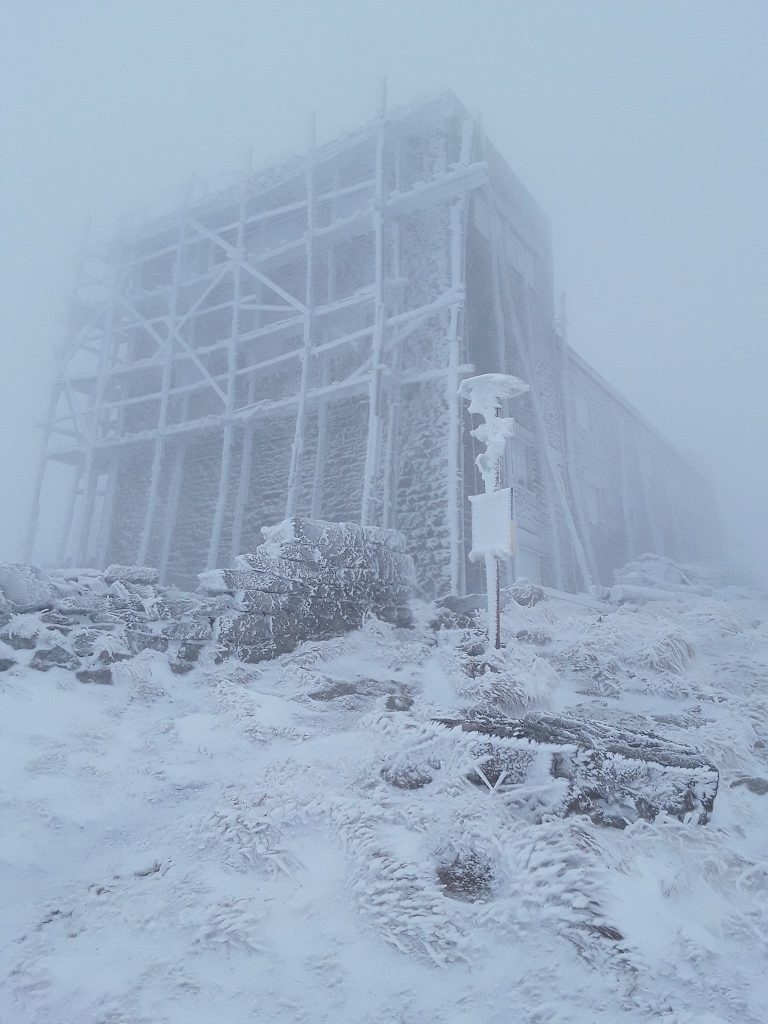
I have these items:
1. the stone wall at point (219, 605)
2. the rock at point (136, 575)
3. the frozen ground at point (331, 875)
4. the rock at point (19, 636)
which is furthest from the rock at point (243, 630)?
the rock at point (136, 575)

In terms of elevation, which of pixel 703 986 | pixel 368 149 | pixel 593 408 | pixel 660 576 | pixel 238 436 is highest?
pixel 368 149

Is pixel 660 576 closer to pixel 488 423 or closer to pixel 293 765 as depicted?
pixel 488 423

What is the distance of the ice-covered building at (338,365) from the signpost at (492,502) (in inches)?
174

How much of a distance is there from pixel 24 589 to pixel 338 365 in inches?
374

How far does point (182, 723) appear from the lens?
4.27 m

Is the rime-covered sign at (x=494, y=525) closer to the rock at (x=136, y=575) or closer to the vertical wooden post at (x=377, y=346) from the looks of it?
the rock at (x=136, y=575)

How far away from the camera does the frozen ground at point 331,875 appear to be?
7.26 ft

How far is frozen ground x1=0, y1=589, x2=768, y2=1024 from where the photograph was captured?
2.21m

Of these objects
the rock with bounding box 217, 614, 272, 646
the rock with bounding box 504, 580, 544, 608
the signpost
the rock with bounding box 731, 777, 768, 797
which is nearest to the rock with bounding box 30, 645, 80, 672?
the rock with bounding box 217, 614, 272, 646

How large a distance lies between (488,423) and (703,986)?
4990 millimetres

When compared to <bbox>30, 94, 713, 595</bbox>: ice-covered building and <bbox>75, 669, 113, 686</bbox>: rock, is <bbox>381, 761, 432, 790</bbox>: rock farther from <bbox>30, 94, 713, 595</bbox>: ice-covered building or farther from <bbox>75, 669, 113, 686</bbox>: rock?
<bbox>30, 94, 713, 595</bbox>: ice-covered building

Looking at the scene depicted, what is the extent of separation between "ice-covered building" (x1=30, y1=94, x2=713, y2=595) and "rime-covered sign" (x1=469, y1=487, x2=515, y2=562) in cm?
454

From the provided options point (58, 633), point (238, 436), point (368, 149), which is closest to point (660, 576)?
point (238, 436)

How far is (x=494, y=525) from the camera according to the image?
6.18m
